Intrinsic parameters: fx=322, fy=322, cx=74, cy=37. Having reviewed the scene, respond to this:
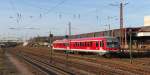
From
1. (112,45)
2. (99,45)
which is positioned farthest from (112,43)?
(99,45)

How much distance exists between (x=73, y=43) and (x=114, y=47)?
15660 millimetres

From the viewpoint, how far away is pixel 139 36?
263 feet

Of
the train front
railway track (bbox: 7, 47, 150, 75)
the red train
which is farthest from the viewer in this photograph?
the red train

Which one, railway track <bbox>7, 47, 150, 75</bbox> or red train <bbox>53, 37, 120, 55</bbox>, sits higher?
red train <bbox>53, 37, 120, 55</bbox>

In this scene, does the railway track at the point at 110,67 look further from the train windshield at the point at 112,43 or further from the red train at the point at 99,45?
the train windshield at the point at 112,43

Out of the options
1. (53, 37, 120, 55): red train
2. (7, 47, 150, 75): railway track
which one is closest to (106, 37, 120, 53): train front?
(53, 37, 120, 55): red train

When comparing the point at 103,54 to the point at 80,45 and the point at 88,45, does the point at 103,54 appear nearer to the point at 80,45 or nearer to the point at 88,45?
the point at 88,45

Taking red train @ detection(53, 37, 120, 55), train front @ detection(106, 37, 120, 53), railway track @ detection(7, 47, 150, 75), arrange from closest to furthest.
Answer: railway track @ detection(7, 47, 150, 75) < train front @ detection(106, 37, 120, 53) < red train @ detection(53, 37, 120, 55)

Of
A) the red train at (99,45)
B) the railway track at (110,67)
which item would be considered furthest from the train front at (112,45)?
the railway track at (110,67)

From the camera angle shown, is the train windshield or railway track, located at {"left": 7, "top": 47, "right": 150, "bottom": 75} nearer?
railway track, located at {"left": 7, "top": 47, "right": 150, "bottom": 75}

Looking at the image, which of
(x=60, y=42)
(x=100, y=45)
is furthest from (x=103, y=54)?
(x=60, y=42)

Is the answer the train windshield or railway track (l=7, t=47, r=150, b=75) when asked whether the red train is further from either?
railway track (l=7, t=47, r=150, b=75)

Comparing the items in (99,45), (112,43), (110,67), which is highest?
(112,43)

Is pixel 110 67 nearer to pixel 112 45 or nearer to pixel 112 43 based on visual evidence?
pixel 112 45
